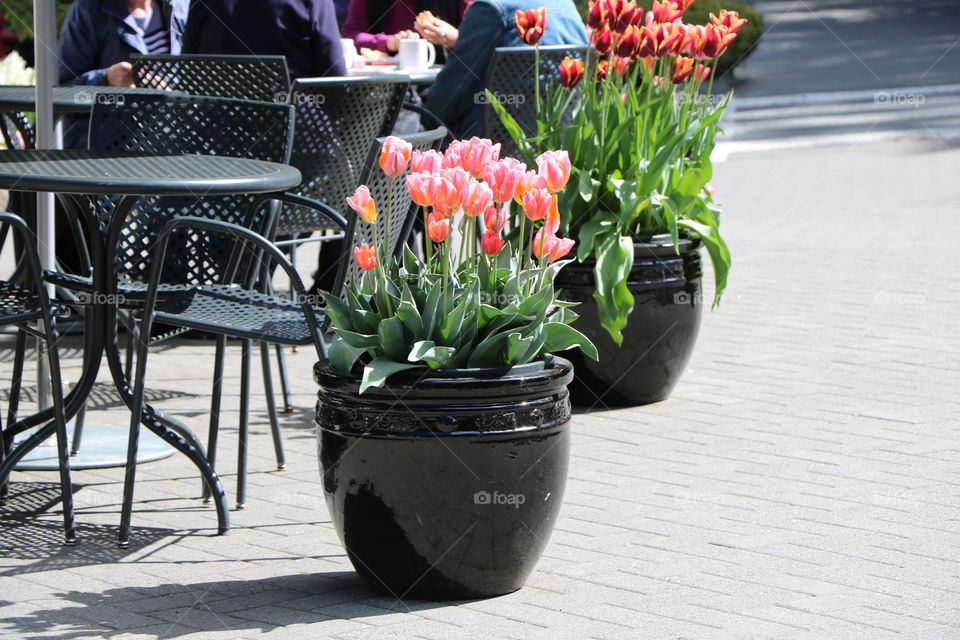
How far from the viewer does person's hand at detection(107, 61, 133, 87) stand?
6715mm

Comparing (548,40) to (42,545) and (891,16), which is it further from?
(891,16)

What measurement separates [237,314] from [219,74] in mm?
2021

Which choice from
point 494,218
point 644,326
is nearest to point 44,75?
point 494,218

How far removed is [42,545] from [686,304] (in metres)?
2.81

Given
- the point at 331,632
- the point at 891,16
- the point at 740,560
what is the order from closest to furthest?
the point at 331,632
the point at 740,560
the point at 891,16

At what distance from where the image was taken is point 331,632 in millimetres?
3510

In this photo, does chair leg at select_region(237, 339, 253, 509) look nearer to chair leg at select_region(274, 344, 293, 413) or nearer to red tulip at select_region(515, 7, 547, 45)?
chair leg at select_region(274, 344, 293, 413)

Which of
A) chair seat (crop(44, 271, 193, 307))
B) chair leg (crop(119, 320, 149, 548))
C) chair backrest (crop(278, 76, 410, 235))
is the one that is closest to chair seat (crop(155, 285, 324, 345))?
chair seat (crop(44, 271, 193, 307))

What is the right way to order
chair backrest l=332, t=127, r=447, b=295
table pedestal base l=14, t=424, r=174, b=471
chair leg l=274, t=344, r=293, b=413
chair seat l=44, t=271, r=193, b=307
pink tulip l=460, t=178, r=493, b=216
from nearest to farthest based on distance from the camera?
pink tulip l=460, t=178, r=493, b=216, chair backrest l=332, t=127, r=447, b=295, chair seat l=44, t=271, r=193, b=307, table pedestal base l=14, t=424, r=174, b=471, chair leg l=274, t=344, r=293, b=413

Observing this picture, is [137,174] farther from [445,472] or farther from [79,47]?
[79,47]

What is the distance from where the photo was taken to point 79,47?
7.06 meters

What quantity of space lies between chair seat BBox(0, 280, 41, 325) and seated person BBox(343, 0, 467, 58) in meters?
3.77

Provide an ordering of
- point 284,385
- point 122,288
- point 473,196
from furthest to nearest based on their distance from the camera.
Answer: point 284,385, point 122,288, point 473,196

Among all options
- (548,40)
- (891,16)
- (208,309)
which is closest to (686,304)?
(548,40)
